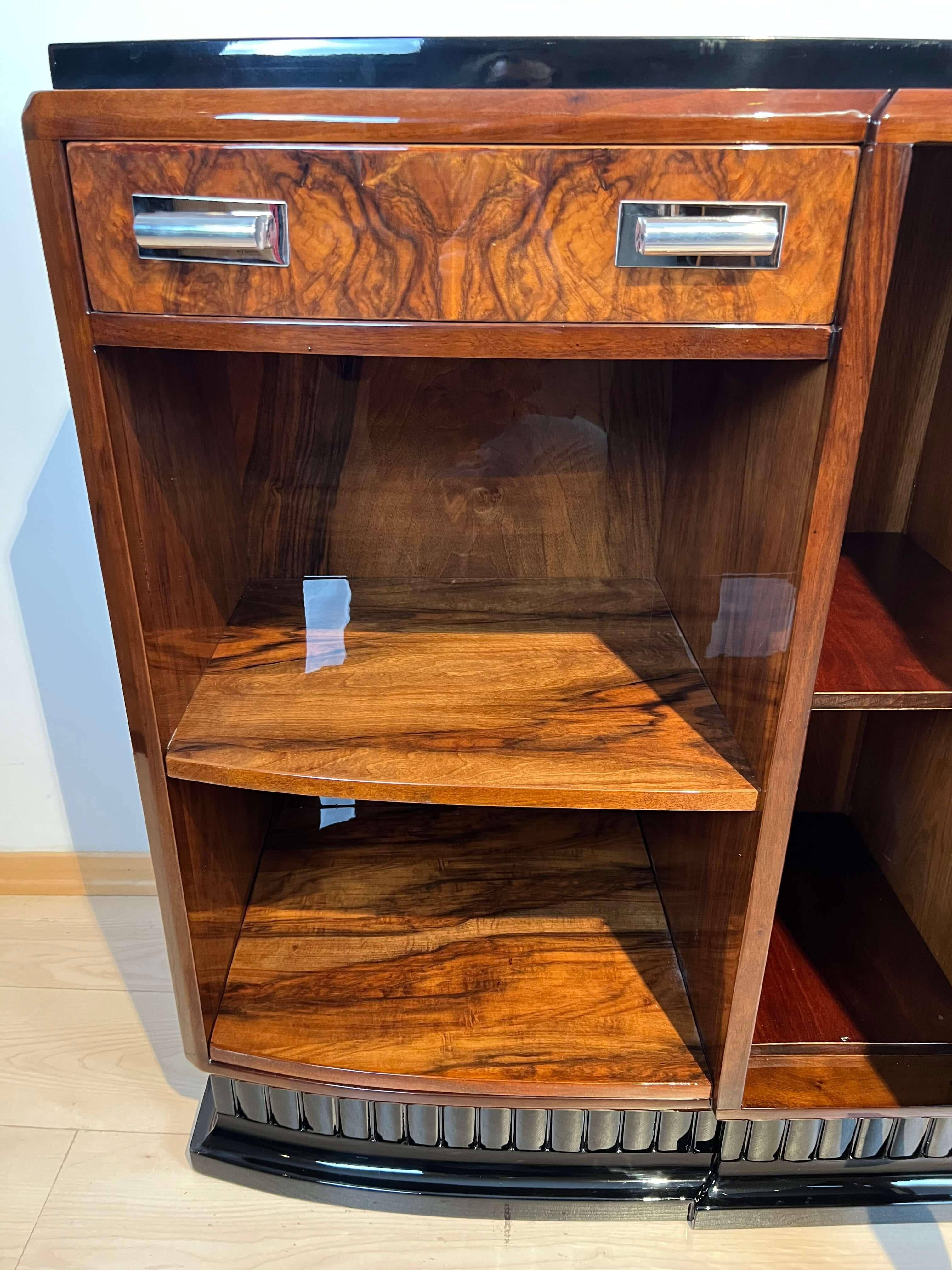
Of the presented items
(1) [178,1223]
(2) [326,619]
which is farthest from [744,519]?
(1) [178,1223]

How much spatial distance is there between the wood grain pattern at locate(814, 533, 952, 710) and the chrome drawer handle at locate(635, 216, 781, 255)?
1.00 feet

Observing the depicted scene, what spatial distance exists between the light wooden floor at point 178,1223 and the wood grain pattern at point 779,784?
197mm

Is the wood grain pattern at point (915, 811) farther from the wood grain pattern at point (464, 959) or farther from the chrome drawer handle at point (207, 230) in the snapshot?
the chrome drawer handle at point (207, 230)

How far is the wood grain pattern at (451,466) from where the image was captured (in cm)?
88

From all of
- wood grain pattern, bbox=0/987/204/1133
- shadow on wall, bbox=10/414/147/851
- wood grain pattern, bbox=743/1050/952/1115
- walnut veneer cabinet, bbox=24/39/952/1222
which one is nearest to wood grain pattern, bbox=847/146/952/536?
walnut veneer cabinet, bbox=24/39/952/1222

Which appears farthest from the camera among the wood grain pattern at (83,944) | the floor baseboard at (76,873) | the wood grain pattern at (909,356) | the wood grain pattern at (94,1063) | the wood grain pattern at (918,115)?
the floor baseboard at (76,873)

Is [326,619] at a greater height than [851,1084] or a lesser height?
greater

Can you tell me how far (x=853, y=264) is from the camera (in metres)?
0.56

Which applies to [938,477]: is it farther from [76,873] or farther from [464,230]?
[76,873]

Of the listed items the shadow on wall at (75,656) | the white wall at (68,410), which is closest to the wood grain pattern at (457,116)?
the white wall at (68,410)

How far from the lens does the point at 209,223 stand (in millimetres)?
553

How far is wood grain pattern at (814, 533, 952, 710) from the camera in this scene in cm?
68

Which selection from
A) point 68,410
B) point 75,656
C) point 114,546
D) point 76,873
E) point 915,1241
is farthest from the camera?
point 76,873

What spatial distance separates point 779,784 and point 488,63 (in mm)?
526
